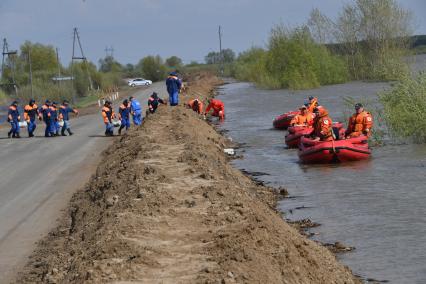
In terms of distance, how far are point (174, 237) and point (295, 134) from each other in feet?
62.5

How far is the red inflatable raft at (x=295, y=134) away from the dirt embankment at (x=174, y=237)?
1069cm

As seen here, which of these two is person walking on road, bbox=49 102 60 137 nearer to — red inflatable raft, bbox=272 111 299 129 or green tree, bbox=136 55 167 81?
red inflatable raft, bbox=272 111 299 129

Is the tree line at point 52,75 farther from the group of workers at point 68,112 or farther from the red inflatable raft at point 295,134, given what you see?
the red inflatable raft at point 295,134

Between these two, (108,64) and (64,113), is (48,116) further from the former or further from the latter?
(108,64)

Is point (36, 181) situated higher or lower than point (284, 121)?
lower

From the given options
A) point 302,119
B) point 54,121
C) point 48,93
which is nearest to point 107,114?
point 54,121

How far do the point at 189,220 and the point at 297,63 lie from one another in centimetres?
7176

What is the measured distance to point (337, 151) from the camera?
982 inches

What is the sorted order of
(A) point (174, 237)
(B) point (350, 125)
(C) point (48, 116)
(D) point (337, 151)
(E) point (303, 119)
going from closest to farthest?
(A) point (174, 237)
(D) point (337, 151)
(B) point (350, 125)
(E) point (303, 119)
(C) point (48, 116)

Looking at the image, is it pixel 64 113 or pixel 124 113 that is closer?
pixel 124 113

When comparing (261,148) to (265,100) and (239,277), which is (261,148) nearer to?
(239,277)

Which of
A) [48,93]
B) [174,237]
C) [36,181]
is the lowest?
[36,181]

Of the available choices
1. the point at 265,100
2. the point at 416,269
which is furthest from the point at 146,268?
the point at 265,100

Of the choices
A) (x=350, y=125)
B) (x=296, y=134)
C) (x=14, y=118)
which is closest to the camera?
(x=350, y=125)
